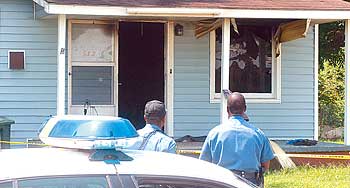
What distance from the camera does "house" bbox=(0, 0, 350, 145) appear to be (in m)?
11.5

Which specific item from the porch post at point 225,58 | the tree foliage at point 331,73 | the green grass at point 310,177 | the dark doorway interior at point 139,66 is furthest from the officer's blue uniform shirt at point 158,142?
the tree foliage at point 331,73

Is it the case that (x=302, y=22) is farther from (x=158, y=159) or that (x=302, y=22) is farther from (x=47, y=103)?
(x=158, y=159)

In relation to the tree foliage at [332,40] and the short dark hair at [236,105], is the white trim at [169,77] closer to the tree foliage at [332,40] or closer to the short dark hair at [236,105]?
the short dark hair at [236,105]

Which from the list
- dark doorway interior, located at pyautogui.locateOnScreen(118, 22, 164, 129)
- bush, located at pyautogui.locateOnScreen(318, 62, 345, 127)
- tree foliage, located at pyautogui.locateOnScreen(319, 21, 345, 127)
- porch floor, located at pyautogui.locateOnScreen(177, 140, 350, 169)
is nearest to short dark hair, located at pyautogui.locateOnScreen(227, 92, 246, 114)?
porch floor, located at pyautogui.locateOnScreen(177, 140, 350, 169)

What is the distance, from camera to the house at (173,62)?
37.9 feet

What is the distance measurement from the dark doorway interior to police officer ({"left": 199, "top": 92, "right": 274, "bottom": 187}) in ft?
22.9

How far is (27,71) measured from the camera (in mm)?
12195

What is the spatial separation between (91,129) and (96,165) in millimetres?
267

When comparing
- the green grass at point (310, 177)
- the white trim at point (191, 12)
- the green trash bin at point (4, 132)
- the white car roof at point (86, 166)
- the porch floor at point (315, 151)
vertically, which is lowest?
the green grass at point (310, 177)

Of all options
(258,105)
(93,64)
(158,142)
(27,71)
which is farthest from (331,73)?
(158,142)

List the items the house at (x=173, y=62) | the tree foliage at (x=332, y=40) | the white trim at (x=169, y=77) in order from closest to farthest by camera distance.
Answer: the house at (x=173, y=62)
the white trim at (x=169, y=77)
the tree foliage at (x=332, y=40)

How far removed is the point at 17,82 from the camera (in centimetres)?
1215

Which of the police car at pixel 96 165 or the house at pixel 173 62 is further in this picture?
the house at pixel 173 62

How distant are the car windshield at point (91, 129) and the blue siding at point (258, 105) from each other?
894 centimetres
